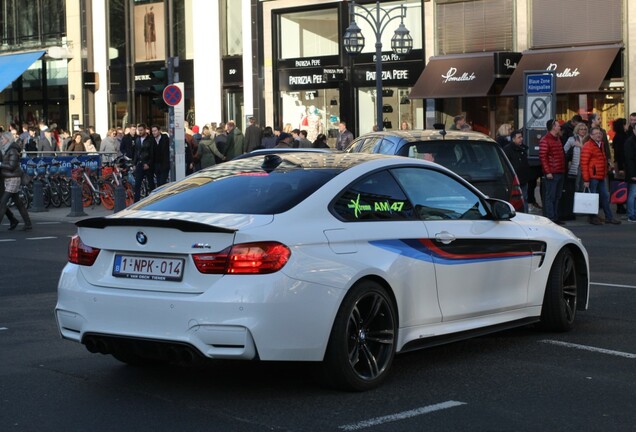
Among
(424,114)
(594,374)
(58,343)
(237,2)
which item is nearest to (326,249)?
(594,374)

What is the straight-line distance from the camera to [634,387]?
745 centimetres

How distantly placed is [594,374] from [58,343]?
399 cm

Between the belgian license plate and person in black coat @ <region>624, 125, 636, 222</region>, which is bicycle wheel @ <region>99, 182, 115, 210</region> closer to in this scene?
person in black coat @ <region>624, 125, 636, 222</region>

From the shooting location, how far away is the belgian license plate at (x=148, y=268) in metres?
7.05

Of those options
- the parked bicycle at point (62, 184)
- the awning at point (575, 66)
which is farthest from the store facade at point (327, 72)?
the parked bicycle at point (62, 184)

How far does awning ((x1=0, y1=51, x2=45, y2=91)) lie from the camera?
135ft

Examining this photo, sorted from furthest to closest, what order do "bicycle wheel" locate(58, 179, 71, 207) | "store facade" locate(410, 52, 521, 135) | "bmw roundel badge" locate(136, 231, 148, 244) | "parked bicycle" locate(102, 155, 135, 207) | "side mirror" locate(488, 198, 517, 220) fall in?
"store facade" locate(410, 52, 521, 135), "bicycle wheel" locate(58, 179, 71, 207), "parked bicycle" locate(102, 155, 135, 207), "side mirror" locate(488, 198, 517, 220), "bmw roundel badge" locate(136, 231, 148, 244)

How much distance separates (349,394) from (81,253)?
1.87 m

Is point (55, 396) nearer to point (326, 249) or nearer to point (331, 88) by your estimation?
point (326, 249)

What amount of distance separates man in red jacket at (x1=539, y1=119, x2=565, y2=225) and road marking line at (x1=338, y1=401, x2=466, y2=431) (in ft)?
49.1

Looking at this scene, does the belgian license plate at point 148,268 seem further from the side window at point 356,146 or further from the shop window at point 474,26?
the shop window at point 474,26

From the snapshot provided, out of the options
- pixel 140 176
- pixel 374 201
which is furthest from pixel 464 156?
pixel 140 176

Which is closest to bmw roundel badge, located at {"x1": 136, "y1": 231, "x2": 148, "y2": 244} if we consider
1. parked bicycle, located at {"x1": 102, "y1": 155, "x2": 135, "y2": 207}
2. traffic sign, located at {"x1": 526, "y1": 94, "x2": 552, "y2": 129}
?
traffic sign, located at {"x1": 526, "y1": 94, "x2": 552, "y2": 129}

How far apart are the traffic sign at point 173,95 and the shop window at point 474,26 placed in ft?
38.5
